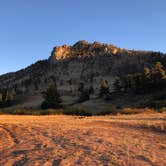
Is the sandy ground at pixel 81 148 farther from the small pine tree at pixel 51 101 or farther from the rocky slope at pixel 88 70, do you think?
the rocky slope at pixel 88 70

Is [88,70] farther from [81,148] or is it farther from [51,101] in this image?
[81,148]

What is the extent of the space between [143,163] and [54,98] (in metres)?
55.6

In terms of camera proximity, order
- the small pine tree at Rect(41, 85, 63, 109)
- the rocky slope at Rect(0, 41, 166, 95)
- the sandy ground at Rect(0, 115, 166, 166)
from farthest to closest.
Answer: the rocky slope at Rect(0, 41, 166, 95) → the small pine tree at Rect(41, 85, 63, 109) → the sandy ground at Rect(0, 115, 166, 166)

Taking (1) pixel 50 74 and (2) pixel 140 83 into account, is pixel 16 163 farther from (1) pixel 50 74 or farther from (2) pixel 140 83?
(1) pixel 50 74

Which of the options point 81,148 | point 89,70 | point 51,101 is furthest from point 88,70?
point 81,148

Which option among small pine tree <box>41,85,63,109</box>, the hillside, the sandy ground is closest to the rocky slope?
the hillside

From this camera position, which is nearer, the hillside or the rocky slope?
the hillside

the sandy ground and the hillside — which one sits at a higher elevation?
the hillside

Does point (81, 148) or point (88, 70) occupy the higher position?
point (88, 70)

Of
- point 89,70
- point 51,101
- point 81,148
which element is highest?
point 89,70

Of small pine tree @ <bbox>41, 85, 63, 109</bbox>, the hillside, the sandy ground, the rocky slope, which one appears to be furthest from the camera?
the rocky slope

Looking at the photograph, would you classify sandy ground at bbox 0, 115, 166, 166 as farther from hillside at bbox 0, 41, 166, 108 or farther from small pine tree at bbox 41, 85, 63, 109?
hillside at bbox 0, 41, 166, 108

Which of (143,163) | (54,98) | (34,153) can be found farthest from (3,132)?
(54,98)

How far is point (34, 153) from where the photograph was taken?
472 inches
